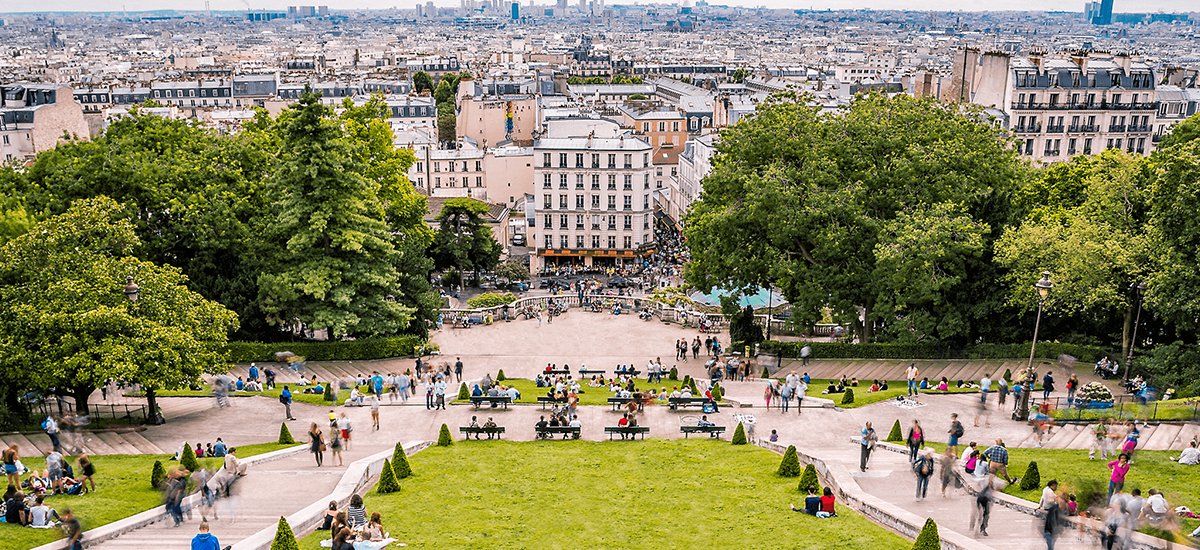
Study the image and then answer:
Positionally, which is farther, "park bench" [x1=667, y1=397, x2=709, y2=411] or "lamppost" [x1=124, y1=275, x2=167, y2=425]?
"park bench" [x1=667, y1=397, x2=709, y2=411]

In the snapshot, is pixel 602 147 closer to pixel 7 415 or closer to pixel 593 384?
pixel 593 384

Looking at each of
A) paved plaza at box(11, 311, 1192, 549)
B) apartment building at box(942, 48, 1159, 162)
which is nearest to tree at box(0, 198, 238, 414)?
paved plaza at box(11, 311, 1192, 549)

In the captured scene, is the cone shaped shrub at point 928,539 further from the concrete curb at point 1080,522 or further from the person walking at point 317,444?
the person walking at point 317,444

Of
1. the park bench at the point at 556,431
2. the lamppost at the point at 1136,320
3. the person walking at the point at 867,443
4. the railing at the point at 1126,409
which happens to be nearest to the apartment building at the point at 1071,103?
the lamppost at the point at 1136,320

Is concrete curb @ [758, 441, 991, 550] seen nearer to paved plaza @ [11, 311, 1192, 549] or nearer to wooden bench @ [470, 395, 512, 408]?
paved plaza @ [11, 311, 1192, 549]

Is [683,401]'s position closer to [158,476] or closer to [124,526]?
[158,476]

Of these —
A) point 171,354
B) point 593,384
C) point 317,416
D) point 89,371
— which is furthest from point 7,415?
point 593,384
